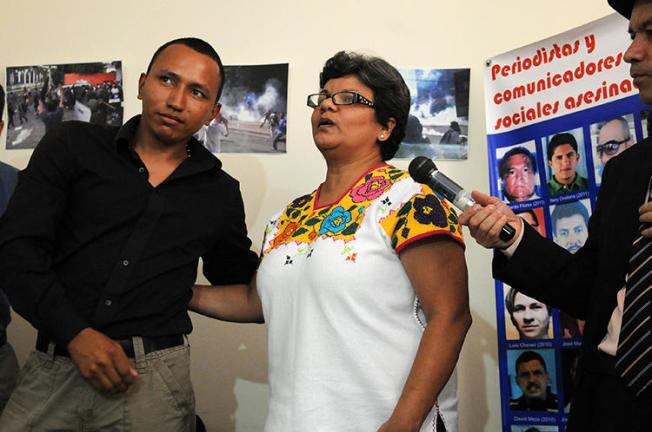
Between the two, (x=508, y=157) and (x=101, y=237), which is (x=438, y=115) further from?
(x=101, y=237)

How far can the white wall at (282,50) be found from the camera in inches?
86.4

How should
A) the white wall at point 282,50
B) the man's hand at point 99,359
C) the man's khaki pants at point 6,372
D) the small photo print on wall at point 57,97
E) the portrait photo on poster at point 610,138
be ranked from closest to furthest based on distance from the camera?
the man's hand at point 99,359 < the portrait photo on poster at point 610,138 < the man's khaki pants at point 6,372 < the white wall at point 282,50 < the small photo print on wall at point 57,97

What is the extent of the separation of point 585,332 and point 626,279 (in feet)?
0.43

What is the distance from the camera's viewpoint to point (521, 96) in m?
2.02

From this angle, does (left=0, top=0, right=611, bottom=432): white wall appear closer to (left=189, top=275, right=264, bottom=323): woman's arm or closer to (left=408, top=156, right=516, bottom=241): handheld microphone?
(left=189, top=275, right=264, bottom=323): woman's arm

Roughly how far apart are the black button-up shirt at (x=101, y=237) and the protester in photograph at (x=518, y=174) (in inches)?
32.6

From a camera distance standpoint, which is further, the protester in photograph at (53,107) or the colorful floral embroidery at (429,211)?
the protester in photograph at (53,107)

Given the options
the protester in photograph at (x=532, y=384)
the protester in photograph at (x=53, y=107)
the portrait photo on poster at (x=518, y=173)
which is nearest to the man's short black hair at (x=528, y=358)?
the protester in photograph at (x=532, y=384)

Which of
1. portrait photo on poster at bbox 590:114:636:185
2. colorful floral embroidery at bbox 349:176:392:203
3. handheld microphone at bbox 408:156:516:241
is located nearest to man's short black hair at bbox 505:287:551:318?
portrait photo on poster at bbox 590:114:636:185

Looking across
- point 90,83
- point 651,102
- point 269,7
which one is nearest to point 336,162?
point 651,102

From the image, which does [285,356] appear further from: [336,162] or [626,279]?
[626,279]

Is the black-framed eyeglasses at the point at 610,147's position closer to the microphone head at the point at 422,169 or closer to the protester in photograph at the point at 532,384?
the protester in photograph at the point at 532,384

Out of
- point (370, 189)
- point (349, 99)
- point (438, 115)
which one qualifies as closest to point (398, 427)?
point (370, 189)

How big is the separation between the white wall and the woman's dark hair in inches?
18.3
